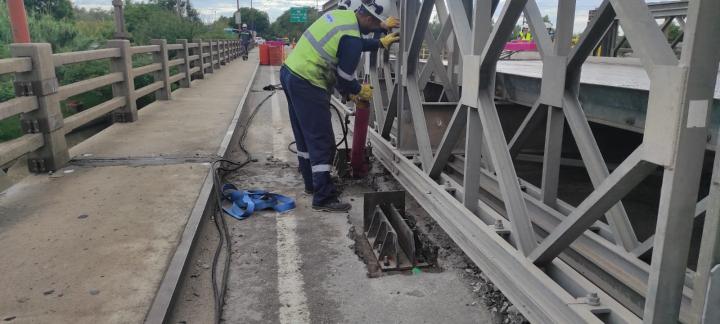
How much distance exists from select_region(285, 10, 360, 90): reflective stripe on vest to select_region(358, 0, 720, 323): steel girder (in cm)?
64

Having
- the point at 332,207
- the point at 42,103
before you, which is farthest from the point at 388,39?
the point at 42,103

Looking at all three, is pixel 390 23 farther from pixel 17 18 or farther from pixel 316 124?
pixel 17 18

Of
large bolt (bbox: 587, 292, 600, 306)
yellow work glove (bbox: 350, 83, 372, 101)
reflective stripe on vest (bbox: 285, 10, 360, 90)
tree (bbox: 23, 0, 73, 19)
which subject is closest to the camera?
large bolt (bbox: 587, 292, 600, 306)

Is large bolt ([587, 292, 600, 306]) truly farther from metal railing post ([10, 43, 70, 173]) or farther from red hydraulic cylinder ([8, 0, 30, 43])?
red hydraulic cylinder ([8, 0, 30, 43])

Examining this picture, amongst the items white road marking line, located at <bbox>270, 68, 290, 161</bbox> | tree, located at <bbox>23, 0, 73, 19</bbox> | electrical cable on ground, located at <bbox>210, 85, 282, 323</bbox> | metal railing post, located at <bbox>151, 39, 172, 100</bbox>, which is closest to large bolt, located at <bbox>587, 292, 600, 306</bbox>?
→ electrical cable on ground, located at <bbox>210, 85, 282, 323</bbox>

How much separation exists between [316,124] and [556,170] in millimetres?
2151

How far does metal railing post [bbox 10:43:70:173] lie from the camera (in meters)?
5.44

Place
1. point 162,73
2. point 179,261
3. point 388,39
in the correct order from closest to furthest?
point 179,261 < point 388,39 < point 162,73

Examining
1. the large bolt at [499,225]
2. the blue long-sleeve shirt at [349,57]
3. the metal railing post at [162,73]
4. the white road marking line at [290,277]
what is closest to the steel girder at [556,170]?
the large bolt at [499,225]

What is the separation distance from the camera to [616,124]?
12.6ft

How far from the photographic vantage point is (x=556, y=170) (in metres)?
4.05

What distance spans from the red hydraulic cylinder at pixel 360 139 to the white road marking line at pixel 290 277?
4.20 feet

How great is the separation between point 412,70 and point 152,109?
6.83 metres

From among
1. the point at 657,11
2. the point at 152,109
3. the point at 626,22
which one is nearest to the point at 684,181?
the point at 626,22
